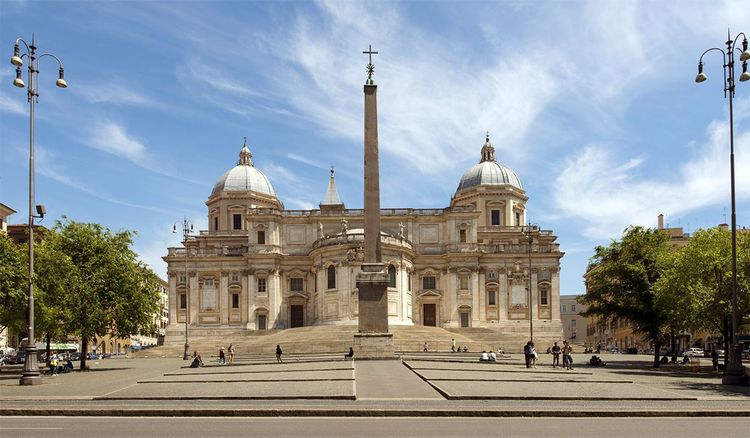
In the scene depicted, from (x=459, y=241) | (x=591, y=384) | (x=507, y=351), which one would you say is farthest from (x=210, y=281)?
(x=591, y=384)

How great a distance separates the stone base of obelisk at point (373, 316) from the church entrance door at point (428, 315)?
47.5m

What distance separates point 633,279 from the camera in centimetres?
5088

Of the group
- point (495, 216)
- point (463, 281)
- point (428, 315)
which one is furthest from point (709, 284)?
point (495, 216)

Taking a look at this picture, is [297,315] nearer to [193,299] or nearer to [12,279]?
[193,299]

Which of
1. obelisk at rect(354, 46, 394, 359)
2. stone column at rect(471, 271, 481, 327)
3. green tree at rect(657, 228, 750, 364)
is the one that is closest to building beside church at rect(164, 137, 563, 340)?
stone column at rect(471, 271, 481, 327)

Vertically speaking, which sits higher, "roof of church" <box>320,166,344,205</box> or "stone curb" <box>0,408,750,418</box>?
"roof of church" <box>320,166,344,205</box>

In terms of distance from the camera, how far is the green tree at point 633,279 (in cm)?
5034

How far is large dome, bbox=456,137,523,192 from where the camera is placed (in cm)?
9881

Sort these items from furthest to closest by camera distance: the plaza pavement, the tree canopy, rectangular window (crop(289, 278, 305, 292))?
rectangular window (crop(289, 278, 305, 292))
the tree canopy
the plaza pavement

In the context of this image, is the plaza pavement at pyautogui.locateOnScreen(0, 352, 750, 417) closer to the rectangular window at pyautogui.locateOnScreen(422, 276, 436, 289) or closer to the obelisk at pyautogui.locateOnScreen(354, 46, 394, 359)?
the obelisk at pyautogui.locateOnScreen(354, 46, 394, 359)

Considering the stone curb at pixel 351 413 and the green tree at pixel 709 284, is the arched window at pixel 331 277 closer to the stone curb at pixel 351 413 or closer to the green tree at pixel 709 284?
the green tree at pixel 709 284

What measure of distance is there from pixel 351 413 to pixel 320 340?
50.1 meters

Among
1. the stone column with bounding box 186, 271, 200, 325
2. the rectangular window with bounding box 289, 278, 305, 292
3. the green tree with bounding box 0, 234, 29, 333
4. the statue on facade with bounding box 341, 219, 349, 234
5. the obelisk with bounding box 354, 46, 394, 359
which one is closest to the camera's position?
the green tree with bounding box 0, 234, 29, 333

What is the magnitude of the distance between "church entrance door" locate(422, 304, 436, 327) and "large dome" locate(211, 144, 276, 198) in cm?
2798
